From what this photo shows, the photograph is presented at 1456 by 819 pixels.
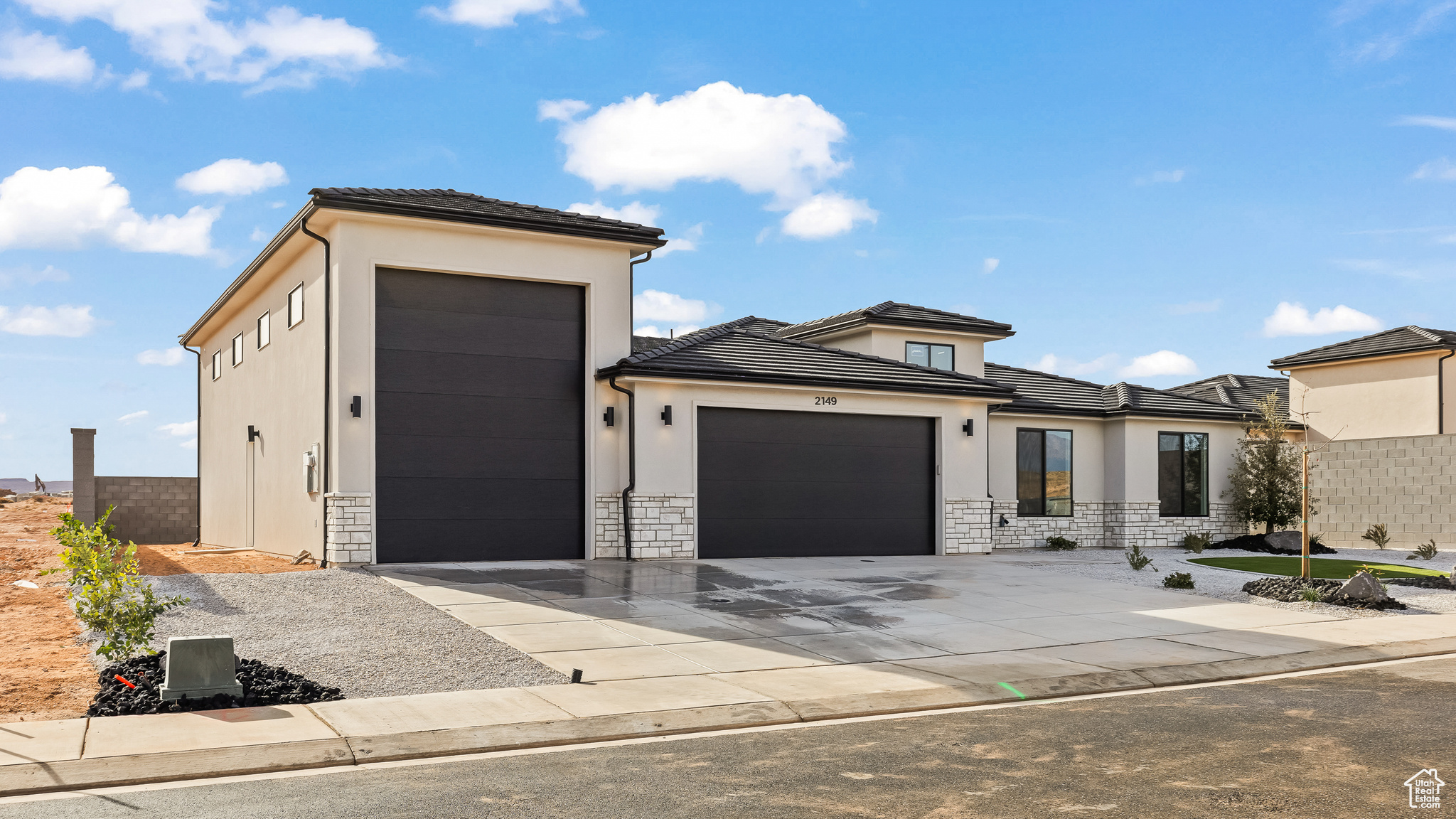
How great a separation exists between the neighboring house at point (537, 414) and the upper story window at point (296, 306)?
0.06 m

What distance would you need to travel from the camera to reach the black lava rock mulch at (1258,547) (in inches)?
923

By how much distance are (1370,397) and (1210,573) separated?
12616 millimetres

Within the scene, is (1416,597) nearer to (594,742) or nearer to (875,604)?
(875,604)

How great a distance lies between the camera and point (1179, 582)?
15.8 metres

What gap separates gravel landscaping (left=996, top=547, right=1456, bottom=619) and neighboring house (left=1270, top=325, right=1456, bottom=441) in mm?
3982

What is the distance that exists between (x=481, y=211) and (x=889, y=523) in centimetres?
960

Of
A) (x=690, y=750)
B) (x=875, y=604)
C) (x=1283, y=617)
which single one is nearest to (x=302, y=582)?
(x=875, y=604)

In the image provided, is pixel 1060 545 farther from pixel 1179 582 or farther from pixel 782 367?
pixel 782 367

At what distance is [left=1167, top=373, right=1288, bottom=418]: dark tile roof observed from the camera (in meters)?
30.2

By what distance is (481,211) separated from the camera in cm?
1655

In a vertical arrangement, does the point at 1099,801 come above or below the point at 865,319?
below

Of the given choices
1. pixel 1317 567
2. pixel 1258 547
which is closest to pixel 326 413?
pixel 1317 567

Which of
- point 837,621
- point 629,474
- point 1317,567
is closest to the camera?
point 837,621

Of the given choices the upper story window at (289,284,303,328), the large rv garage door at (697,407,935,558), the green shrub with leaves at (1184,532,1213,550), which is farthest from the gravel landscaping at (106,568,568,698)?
the green shrub with leaves at (1184,532,1213,550)
